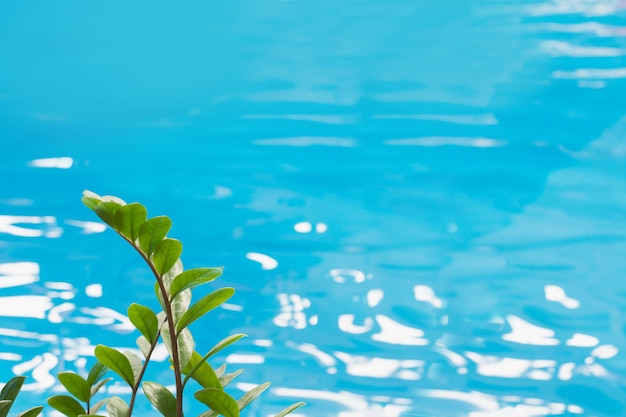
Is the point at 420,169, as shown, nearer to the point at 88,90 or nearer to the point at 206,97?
the point at 206,97

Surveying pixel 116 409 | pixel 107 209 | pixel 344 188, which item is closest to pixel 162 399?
pixel 116 409

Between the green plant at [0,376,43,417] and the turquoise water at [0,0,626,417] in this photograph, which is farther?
the turquoise water at [0,0,626,417]

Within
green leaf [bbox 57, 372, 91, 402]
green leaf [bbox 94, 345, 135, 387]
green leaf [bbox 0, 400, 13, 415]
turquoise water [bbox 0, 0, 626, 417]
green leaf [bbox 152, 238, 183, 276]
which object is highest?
turquoise water [bbox 0, 0, 626, 417]

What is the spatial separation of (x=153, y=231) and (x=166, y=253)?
2 cm

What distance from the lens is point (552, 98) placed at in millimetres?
3094

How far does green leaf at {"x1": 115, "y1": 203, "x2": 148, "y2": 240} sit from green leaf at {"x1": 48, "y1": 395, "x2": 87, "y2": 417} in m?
0.14

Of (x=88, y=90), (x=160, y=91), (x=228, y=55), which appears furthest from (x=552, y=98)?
(x=88, y=90)

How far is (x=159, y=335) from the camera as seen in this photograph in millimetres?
492

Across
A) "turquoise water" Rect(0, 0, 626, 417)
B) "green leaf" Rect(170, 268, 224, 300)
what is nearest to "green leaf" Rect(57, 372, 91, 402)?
"green leaf" Rect(170, 268, 224, 300)

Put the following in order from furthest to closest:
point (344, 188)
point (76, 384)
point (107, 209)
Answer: point (344, 188), point (76, 384), point (107, 209)

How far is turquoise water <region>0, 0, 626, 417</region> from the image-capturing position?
2.29m

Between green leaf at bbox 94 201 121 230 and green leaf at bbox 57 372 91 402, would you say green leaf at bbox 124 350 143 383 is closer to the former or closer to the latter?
green leaf at bbox 57 372 91 402

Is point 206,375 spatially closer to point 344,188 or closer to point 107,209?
point 107,209

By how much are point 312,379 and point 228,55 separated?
164 centimetres
